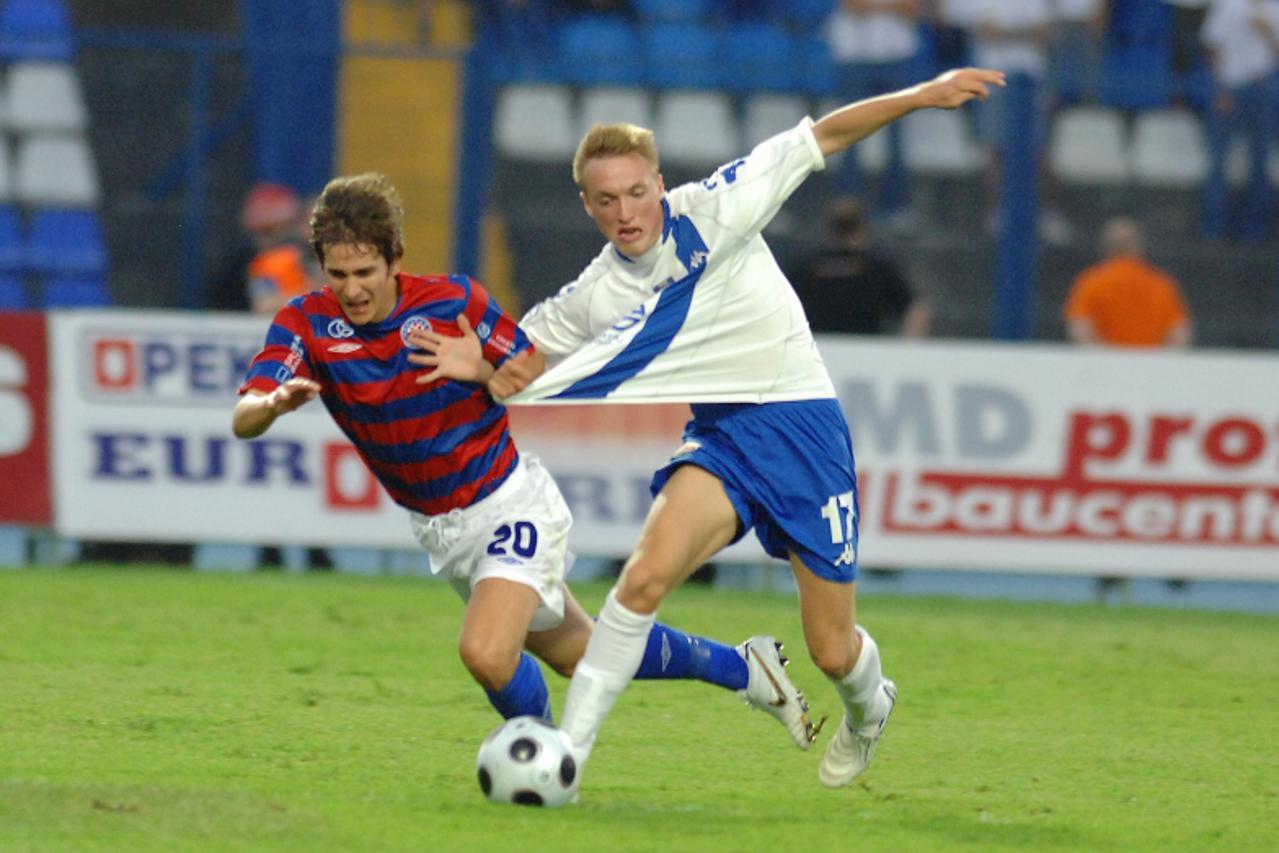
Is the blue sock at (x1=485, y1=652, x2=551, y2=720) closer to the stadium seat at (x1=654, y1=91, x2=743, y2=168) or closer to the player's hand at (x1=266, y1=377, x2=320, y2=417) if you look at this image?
the player's hand at (x1=266, y1=377, x2=320, y2=417)

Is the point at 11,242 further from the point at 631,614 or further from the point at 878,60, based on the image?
the point at 631,614

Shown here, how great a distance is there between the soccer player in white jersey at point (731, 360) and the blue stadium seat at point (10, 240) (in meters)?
8.52

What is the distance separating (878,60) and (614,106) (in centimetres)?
186

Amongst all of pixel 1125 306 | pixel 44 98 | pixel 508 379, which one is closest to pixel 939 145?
pixel 1125 306

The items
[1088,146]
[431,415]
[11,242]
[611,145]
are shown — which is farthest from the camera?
[1088,146]

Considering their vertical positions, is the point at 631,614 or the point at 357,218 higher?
the point at 357,218

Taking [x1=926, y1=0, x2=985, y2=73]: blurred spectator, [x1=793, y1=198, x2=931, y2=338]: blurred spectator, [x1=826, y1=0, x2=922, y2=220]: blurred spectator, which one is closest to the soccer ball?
[x1=793, y1=198, x2=931, y2=338]: blurred spectator

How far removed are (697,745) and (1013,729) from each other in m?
1.30

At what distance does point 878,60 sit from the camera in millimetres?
14266

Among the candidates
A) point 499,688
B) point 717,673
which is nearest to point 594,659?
point 499,688

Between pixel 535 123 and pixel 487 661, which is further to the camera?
pixel 535 123

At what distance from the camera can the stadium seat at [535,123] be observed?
42.9 ft

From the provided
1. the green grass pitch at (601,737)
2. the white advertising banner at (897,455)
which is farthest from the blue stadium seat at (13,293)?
the green grass pitch at (601,737)

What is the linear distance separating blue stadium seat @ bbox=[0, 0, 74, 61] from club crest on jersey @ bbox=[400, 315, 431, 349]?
7.98 meters
